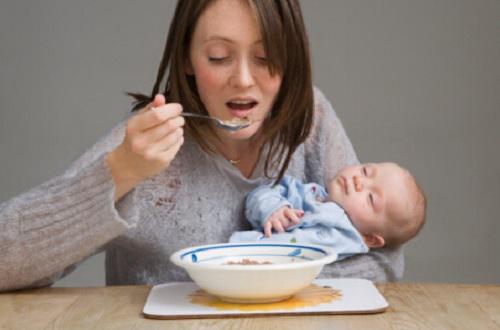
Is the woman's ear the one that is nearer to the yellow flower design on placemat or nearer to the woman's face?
the woman's face

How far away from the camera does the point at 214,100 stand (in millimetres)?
1858

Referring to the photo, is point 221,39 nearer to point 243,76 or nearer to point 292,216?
point 243,76

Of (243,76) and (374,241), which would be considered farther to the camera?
(374,241)

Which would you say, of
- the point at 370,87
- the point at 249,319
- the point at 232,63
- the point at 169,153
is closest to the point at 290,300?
the point at 249,319

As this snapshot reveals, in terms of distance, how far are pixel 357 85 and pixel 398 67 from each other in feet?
0.55

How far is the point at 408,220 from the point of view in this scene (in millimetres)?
2025

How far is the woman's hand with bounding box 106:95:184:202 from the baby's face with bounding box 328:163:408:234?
547 mm

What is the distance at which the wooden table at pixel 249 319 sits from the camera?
53.4 inches

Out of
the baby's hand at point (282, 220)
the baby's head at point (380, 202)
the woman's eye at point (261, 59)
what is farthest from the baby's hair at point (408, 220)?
the woman's eye at point (261, 59)

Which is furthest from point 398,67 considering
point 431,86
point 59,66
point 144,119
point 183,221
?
point 144,119

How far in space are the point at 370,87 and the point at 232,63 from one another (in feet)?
6.06

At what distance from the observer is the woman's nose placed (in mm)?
1777

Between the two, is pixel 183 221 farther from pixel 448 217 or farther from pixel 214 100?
pixel 448 217

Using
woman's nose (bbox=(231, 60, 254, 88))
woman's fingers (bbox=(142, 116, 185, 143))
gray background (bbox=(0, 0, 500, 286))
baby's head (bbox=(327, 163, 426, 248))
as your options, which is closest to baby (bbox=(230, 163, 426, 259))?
baby's head (bbox=(327, 163, 426, 248))
